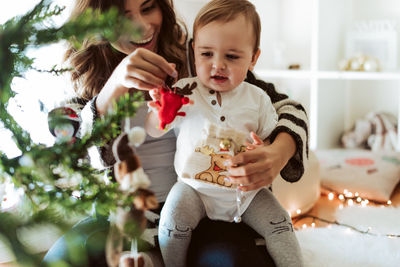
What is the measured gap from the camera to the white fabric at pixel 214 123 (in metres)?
0.96

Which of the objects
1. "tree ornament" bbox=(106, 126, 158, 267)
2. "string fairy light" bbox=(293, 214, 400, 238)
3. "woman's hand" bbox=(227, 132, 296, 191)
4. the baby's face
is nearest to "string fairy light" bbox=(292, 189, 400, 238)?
"string fairy light" bbox=(293, 214, 400, 238)

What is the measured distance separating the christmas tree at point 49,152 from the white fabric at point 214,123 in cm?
41

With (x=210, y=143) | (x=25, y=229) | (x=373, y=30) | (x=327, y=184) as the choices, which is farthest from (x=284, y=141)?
(x=373, y=30)

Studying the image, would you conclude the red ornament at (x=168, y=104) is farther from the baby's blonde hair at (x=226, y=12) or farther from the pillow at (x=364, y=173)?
the pillow at (x=364, y=173)

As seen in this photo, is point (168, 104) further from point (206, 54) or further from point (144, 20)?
point (144, 20)

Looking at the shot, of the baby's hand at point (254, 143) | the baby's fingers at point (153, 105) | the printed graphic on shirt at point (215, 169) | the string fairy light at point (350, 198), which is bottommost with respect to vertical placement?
the string fairy light at point (350, 198)

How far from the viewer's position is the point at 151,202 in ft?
1.63

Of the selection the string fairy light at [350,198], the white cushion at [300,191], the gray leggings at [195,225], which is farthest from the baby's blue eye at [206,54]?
the string fairy light at [350,198]

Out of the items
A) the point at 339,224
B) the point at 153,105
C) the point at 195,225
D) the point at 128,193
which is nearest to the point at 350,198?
the point at 339,224

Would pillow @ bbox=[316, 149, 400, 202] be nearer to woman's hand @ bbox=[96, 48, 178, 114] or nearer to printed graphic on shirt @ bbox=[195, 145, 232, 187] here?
printed graphic on shirt @ bbox=[195, 145, 232, 187]

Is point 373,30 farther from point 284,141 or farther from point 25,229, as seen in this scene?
point 25,229

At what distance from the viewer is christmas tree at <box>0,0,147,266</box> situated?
49cm

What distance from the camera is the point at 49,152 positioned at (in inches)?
20.2

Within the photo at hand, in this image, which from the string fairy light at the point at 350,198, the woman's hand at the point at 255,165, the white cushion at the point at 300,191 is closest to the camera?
the woman's hand at the point at 255,165
